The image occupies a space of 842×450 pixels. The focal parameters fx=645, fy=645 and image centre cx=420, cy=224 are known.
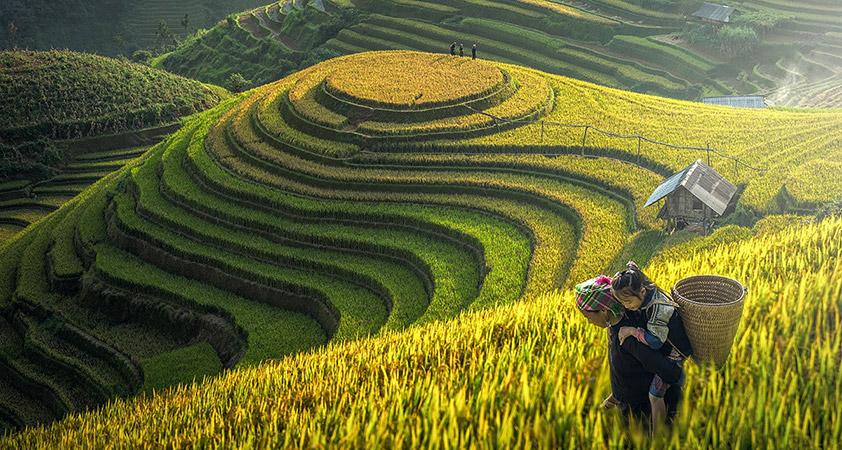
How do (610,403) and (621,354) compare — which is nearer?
(621,354)

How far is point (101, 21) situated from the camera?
269 ft

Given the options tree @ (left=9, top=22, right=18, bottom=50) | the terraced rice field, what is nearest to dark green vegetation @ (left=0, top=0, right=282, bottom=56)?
tree @ (left=9, top=22, right=18, bottom=50)

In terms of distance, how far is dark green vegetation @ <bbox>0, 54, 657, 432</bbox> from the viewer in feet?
54.7

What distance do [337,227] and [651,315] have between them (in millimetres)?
16204

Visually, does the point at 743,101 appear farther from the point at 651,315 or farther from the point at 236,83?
the point at 236,83

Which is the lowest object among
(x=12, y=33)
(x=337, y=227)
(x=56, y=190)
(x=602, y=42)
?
(x=56, y=190)

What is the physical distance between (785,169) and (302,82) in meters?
20.2

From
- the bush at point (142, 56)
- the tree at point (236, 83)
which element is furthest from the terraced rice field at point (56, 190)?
the bush at point (142, 56)

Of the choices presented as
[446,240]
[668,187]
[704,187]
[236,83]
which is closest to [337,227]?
[446,240]

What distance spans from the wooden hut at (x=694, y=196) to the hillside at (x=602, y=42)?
23.6 metres

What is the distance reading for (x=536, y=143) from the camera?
72.1ft

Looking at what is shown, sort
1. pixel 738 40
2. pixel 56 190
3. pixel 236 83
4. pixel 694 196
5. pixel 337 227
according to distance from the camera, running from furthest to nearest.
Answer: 1. pixel 236 83
2. pixel 738 40
3. pixel 56 190
4. pixel 337 227
5. pixel 694 196

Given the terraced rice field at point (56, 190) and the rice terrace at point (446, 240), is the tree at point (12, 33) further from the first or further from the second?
the terraced rice field at point (56, 190)

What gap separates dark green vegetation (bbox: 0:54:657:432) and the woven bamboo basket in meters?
9.20
